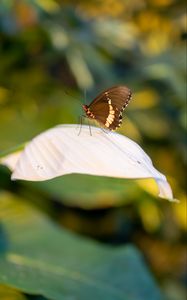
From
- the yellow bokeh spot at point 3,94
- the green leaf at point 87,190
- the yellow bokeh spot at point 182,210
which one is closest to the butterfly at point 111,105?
the green leaf at point 87,190

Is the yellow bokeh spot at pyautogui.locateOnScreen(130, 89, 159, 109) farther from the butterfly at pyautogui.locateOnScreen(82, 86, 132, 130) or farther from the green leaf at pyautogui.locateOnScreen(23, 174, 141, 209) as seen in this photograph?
the butterfly at pyautogui.locateOnScreen(82, 86, 132, 130)

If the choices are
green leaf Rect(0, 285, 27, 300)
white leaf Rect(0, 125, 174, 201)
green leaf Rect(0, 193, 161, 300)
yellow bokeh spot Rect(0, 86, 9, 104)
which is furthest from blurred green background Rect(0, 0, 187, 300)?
white leaf Rect(0, 125, 174, 201)

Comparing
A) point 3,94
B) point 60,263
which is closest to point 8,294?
point 60,263

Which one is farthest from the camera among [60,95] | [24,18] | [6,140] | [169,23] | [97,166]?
[169,23]

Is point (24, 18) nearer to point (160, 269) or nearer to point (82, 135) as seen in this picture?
point (160, 269)

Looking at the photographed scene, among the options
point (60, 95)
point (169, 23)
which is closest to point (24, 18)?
point (60, 95)

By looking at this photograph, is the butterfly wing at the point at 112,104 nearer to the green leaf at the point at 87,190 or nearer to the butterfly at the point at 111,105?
the butterfly at the point at 111,105
